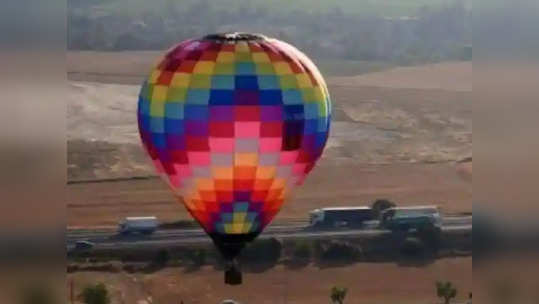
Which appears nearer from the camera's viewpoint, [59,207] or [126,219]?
[59,207]

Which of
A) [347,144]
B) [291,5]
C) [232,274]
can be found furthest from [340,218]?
[291,5]

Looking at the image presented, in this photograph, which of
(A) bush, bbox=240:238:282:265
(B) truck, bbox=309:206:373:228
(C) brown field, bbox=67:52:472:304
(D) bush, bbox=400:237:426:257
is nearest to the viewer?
(C) brown field, bbox=67:52:472:304

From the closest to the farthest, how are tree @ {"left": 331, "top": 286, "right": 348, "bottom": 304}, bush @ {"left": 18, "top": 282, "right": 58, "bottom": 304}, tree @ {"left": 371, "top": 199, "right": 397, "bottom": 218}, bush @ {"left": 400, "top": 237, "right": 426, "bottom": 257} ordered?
bush @ {"left": 18, "top": 282, "right": 58, "bottom": 304} < tree @ {"left": 331, "top": 286, "right": 348, "bottom": 304} < bush @ {"left": 400, "top": 237, "right": 426, "bottom": 257} < tree @ {"left": 371, "top": 199, "right": 397, "bottom": 218}

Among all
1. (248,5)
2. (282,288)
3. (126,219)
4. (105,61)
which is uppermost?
(248,5)

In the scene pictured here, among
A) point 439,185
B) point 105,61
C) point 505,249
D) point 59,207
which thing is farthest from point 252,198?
point 105,61

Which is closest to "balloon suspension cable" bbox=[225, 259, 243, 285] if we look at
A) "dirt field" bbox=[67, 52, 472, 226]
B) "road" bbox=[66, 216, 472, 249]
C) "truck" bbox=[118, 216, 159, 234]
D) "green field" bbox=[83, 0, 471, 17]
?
"road" bbox=[66, 216, 472, 249]

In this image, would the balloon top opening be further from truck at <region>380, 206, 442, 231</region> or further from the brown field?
truck at <region>380, 206, 442, 231</region>

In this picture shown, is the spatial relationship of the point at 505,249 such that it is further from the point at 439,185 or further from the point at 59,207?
the point at 439,185
